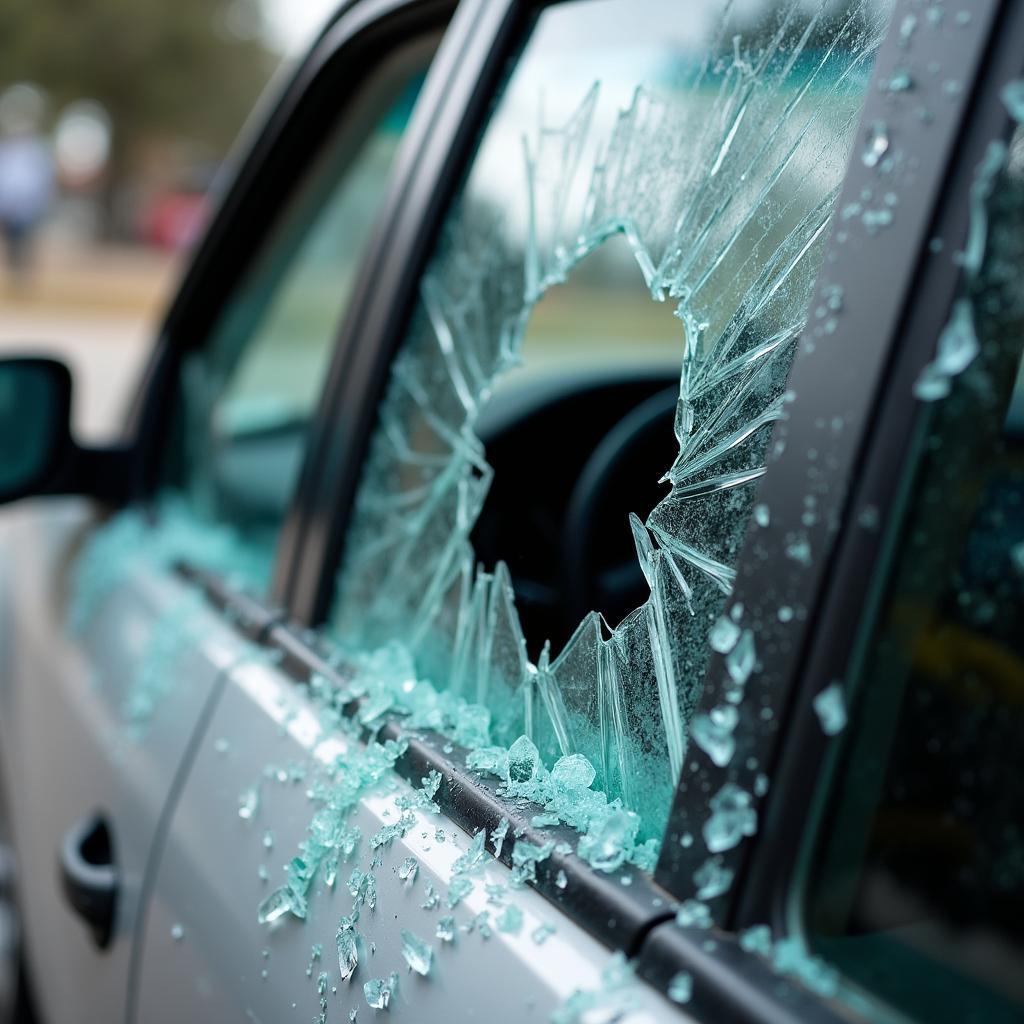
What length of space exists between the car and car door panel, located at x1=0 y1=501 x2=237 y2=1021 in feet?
0.04

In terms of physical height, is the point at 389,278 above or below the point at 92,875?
above

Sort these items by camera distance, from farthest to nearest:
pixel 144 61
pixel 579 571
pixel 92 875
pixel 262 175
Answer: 1. pixel 144 61
2. pixel 262 175
3. pixel 579 571
4. pixel 92 875

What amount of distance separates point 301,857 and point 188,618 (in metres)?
0.70

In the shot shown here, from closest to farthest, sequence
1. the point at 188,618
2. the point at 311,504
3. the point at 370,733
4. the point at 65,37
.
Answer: the point at 370,733 < the point at 311,504 < the point at 188,618 < the point at 65,37

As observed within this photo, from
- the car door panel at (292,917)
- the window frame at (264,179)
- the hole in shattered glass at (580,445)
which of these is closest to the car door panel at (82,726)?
the car door panel at (292,917)

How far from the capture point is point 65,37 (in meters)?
35.4

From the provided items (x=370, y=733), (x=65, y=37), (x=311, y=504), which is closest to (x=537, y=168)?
(x=311, y=504)

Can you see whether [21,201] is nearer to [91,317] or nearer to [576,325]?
[91,317]

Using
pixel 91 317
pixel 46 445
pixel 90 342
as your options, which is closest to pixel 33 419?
pixel 46 445

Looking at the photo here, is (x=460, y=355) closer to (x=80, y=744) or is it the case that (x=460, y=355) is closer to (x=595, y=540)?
(x=595, y=540)

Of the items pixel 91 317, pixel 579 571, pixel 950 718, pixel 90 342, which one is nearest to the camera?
pixel 950 718

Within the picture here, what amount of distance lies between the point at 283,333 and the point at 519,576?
1001mm

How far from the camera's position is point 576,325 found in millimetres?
1996

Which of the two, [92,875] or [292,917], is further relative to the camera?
[92,875]
